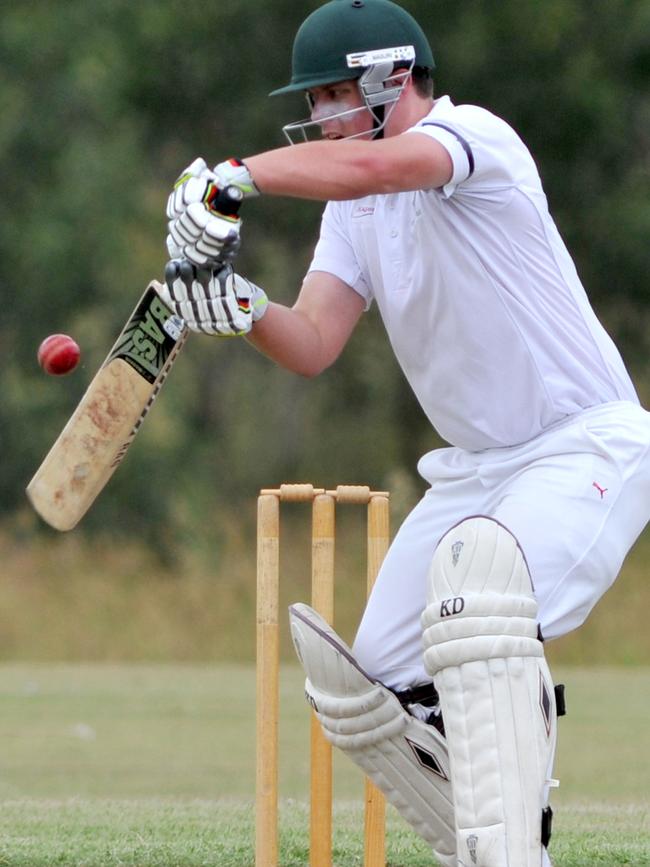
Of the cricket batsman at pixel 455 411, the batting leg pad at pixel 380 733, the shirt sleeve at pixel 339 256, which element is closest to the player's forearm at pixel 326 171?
the cricket batsman at pixel 455 411

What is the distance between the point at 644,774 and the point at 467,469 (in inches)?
154

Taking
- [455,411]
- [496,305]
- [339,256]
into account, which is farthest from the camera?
[339,256]

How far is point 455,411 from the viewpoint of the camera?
11.3ft

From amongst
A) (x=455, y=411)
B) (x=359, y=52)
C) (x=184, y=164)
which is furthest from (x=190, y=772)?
(x=184, y=164)

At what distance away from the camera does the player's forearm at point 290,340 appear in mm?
3521

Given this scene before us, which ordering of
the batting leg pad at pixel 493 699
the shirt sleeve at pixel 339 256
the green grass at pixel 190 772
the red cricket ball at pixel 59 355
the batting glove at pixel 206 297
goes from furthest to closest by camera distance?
the green grass at pixel 190 772 → the shirt sleeve at pixel 339 256 → the red cricket ball at pixel 59 355 → the batting glove at pixel 206 297 → the batting leg pad at pixel 493 699

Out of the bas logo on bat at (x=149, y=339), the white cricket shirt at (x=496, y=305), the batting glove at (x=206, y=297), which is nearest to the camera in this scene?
the batting glove at (x=206, y=297)

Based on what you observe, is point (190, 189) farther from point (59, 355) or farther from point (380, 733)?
point (380, 733)

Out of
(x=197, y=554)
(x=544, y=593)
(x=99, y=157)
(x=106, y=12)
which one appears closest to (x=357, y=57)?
(x=544, y=593)

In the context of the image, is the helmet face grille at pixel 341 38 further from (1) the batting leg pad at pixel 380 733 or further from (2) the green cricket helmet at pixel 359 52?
(1) the batting leg pad at pixel 380 733

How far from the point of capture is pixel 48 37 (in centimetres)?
1758

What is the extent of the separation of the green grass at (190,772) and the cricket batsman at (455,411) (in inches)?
30.6

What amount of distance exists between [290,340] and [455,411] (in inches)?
14.8

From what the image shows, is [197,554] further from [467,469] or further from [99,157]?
[467,469]
